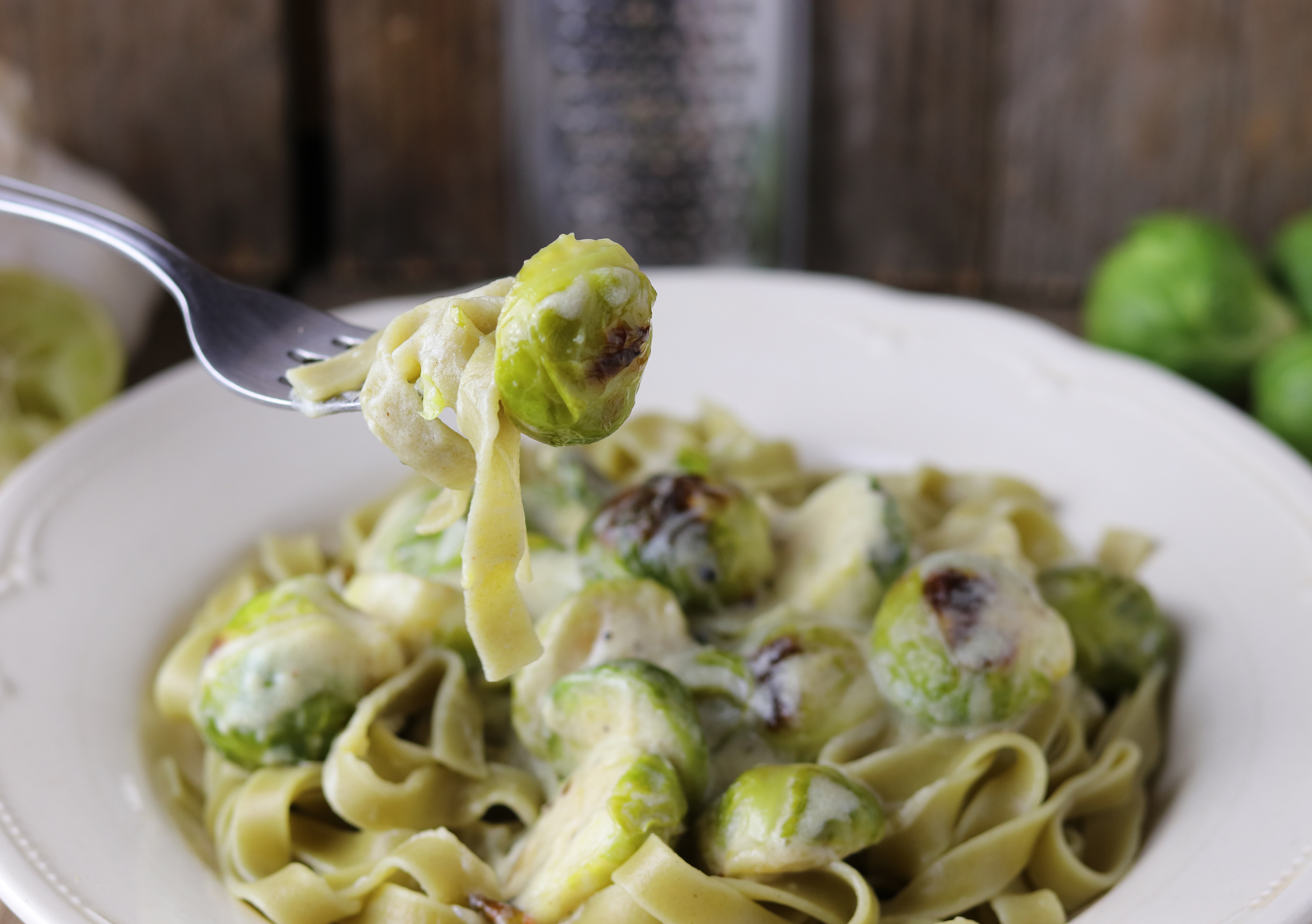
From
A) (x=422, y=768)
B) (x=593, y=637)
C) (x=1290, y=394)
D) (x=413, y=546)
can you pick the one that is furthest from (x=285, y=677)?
(x=1290, y=394)

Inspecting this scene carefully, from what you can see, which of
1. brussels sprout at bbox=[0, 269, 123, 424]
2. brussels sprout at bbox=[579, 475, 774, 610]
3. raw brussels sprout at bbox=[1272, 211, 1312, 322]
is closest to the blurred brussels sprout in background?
brussels sprout at bbox=[0, 269, 123, 424]

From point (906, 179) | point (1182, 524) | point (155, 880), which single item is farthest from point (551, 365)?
point (906, 179)

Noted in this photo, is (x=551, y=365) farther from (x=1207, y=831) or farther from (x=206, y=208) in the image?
(x=206, y=208)

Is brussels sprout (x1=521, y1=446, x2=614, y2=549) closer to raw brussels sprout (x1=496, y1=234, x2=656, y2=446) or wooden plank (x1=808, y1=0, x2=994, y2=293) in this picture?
raw brussels sprout (x1=496, y1=234, x2=656, y2=446)

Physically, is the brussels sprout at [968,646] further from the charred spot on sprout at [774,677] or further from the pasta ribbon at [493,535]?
the pasta ribbon at [493,535]

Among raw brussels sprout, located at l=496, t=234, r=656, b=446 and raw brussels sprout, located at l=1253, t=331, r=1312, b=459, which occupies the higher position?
raw brussels sprout, located at l=496, t=234, r=656, b=446
